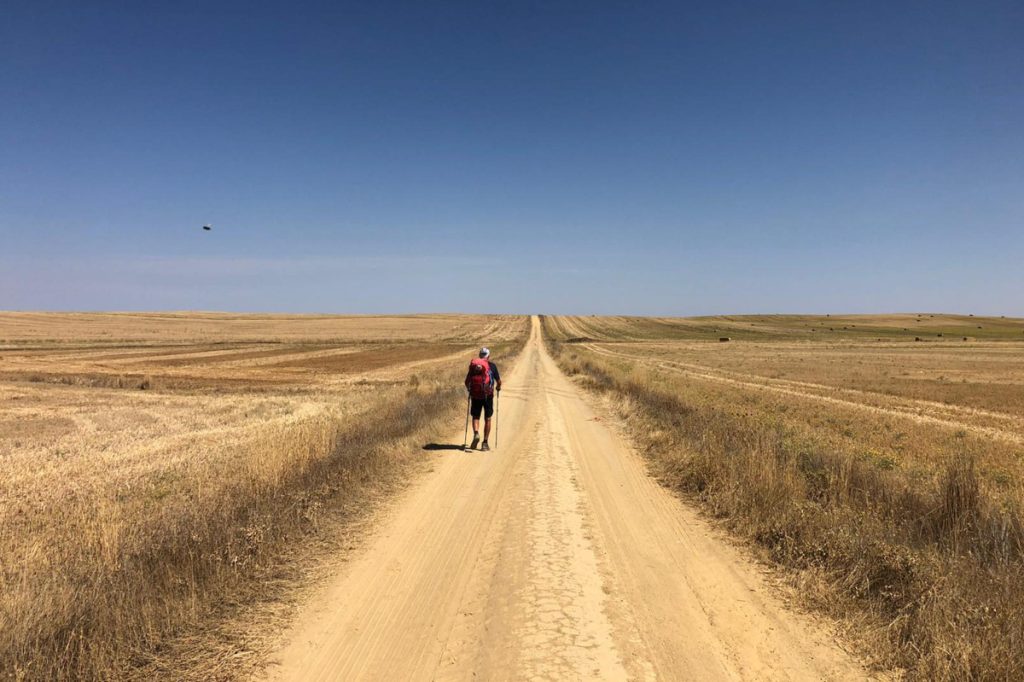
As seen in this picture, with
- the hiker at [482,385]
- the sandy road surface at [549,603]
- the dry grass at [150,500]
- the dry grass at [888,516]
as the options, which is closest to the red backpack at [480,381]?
the hiker at [482,385]

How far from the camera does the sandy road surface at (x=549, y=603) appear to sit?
13.4 ft

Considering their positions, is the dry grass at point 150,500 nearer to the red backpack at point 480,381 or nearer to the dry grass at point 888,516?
the red backpack at point 480,381

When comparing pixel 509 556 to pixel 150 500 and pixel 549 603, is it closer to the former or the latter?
pixel 549 603

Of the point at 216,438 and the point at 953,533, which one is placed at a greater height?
the point at 953,533

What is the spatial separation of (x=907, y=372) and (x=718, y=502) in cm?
4375

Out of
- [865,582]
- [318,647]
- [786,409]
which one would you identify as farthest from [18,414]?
[786,409]

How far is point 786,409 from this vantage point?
21953mm

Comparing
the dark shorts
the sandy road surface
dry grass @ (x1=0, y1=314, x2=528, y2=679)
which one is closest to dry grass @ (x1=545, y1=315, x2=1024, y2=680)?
the sandy road surface

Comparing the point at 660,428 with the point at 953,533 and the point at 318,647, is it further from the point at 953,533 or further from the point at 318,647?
the point at 318,647

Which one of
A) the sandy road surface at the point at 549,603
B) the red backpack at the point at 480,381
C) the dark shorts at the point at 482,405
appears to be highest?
the red backpack at the point at 480,381

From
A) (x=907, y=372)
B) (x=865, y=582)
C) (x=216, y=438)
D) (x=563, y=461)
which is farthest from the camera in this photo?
(x=907, y=372)

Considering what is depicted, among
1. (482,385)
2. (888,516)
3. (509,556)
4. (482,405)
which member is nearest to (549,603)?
(509,556)

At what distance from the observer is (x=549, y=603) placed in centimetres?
498

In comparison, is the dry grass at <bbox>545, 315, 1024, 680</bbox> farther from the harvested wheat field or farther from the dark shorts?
the dark shorts
